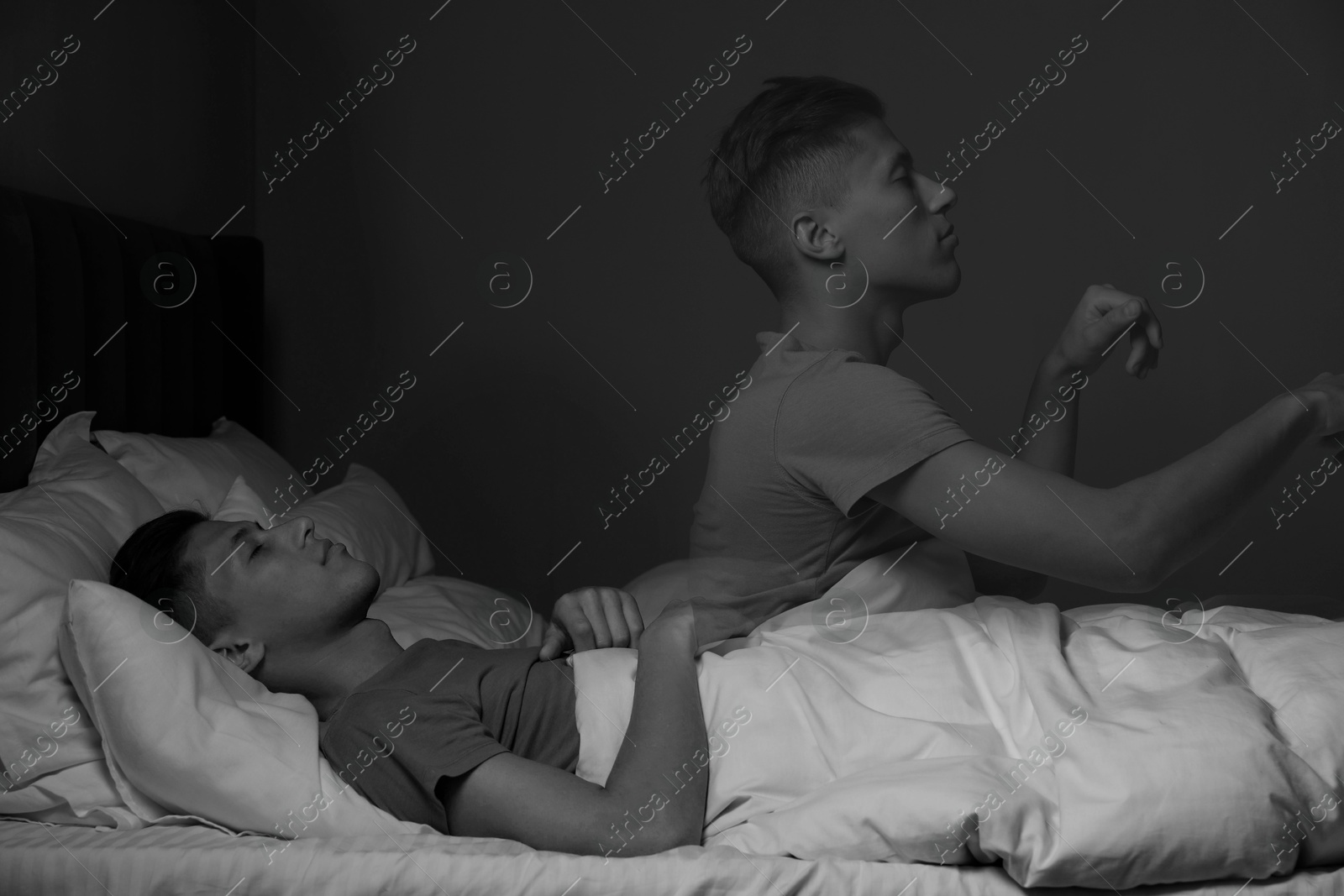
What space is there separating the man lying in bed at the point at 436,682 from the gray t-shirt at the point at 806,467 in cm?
7

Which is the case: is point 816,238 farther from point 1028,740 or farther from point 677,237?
point 677,237

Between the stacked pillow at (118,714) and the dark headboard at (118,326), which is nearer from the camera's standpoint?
the stacked pillow at (118,714)

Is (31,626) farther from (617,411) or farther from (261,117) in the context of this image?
(261,117)

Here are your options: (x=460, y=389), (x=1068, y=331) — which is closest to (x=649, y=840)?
(x=1068, y=331)

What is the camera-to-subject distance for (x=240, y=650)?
3.37 feet

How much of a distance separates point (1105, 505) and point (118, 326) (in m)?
1.35

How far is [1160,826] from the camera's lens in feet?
2.23

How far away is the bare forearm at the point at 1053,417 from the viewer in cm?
112

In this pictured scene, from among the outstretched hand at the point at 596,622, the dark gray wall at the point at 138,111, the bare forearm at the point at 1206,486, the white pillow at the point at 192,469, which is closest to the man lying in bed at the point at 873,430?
the bare forearm at the point at 1206,486

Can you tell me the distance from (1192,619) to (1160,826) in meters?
0.34

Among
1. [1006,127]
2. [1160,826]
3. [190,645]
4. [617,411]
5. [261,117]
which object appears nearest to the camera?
[1160,826]

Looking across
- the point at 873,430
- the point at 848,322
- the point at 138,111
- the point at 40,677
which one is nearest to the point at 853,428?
the point at 873,430

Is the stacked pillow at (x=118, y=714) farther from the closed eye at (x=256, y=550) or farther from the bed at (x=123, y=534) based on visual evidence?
the closed eye at (x=256, y=550)

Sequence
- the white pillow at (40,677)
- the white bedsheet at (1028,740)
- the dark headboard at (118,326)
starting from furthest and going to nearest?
1. the dark headboard at (118,326)
2. the white pillow at (40,677)
3. the white bedsheet at (1028,740)
